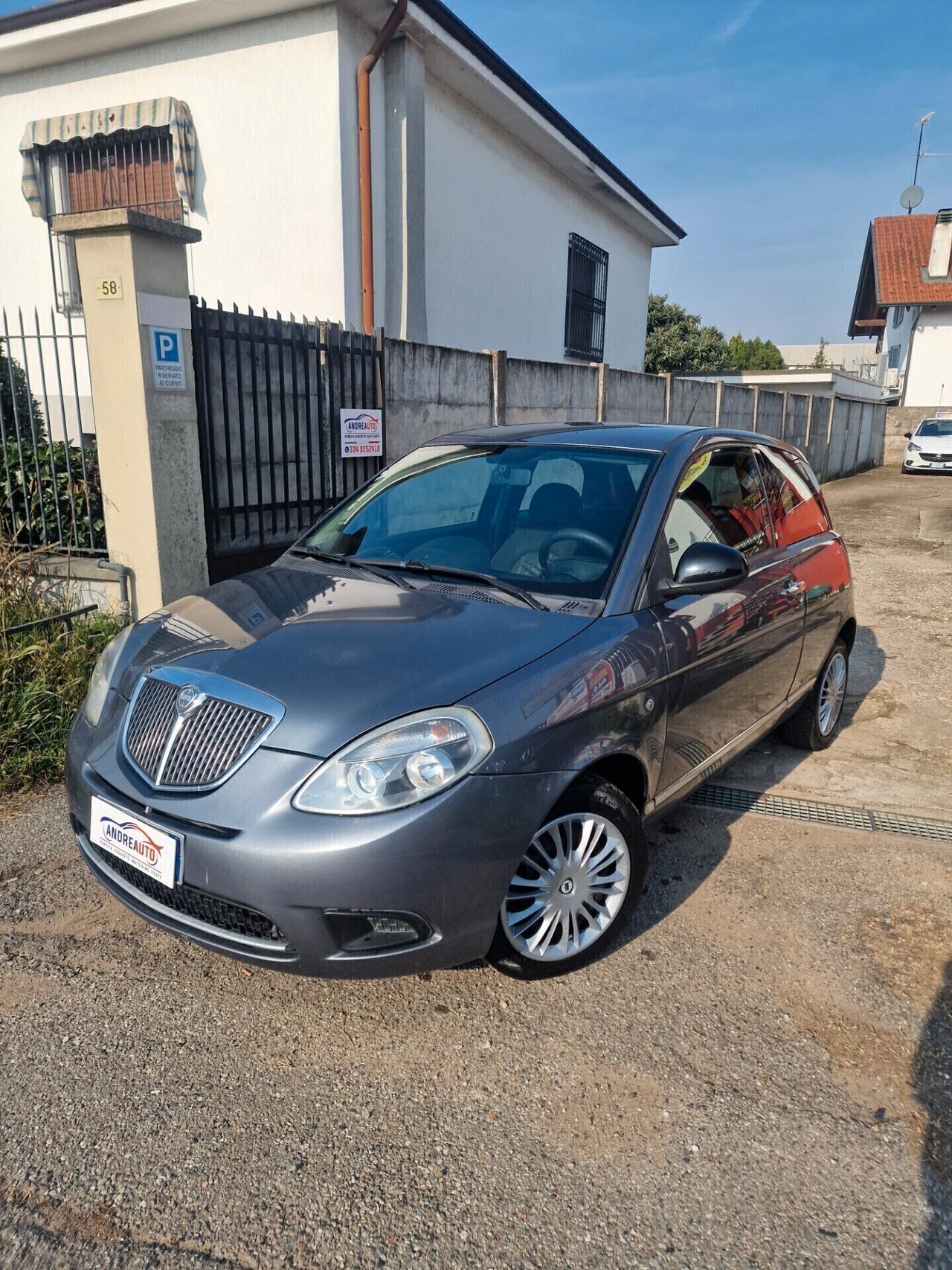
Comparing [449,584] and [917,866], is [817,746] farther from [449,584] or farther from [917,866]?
[449,584]

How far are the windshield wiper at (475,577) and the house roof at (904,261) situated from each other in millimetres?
34430

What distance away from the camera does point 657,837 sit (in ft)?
11.6

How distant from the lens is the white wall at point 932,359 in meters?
31.7

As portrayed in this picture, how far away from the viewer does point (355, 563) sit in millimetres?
3309

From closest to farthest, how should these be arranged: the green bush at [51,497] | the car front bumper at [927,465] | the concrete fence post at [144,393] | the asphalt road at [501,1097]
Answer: the asphalt road at [501,1097] < the concrete fence post at [144,393] < the green bush at [51,497] < the car front bumper at [927,465]

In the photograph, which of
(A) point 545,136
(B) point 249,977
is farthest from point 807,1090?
(A) point 545,136

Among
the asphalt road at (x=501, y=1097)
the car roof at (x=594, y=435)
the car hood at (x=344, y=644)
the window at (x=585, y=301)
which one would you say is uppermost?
the window at (x=585, y=301)

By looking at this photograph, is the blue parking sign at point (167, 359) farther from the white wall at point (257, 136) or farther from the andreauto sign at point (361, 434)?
the white wall at point (257, 136)

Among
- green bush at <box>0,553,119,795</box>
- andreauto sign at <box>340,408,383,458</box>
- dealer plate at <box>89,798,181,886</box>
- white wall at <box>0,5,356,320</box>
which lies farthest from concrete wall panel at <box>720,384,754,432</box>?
dealer plate at <box>89,798,181,886</box>

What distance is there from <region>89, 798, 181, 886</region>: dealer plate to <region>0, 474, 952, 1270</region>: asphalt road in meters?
0.47

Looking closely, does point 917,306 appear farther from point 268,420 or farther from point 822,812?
point 822,812

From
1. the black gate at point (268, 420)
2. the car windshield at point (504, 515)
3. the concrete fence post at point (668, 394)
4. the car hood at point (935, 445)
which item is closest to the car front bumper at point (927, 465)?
the car hood at point (935, 445)

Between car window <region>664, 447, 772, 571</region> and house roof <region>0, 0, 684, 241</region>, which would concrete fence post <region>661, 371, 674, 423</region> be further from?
car window <region>664, 447, 772, 571</region>

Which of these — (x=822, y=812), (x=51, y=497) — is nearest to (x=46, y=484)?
(x=51, y=497)
